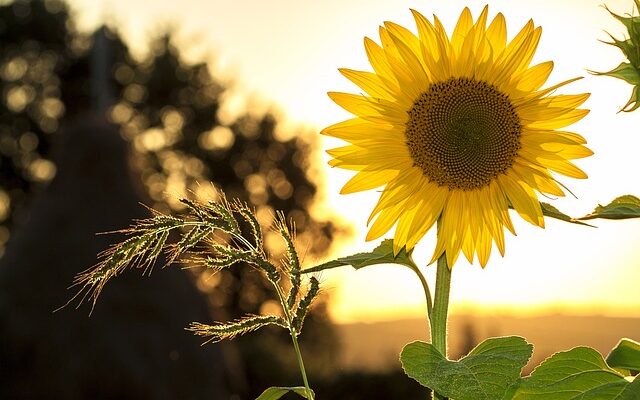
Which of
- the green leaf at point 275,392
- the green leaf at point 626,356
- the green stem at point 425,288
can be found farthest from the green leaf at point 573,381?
the green leaf at point 275,392

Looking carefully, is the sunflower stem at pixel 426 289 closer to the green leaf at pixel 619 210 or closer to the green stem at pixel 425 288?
the green stem at pixel 425 288

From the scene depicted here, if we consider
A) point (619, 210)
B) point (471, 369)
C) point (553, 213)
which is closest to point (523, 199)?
point (553, 213)

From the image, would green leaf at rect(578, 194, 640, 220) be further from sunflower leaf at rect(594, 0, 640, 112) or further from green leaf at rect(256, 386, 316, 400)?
green leaf at rect(256, 386, 316, 400)

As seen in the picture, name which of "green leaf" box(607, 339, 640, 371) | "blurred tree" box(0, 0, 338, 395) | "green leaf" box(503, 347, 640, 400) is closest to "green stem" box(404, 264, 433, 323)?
"green leaf" box(503, 347, 640, 400)

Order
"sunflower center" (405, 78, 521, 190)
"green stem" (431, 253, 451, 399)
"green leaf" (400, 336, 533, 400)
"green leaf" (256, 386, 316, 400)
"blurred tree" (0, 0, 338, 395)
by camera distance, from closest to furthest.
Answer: "green leaf" (400, 336, 533, 400), "green stem" (431, 253, 451, 399), "green leaf" (256, 386, 316, 400), "sunflower center" (405, 78, 521, 190), "blurred tree" (0, 0, 338, 395)

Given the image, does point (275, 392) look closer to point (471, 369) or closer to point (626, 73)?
point (471, 369)

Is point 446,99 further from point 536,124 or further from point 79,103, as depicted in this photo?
point 79,103
